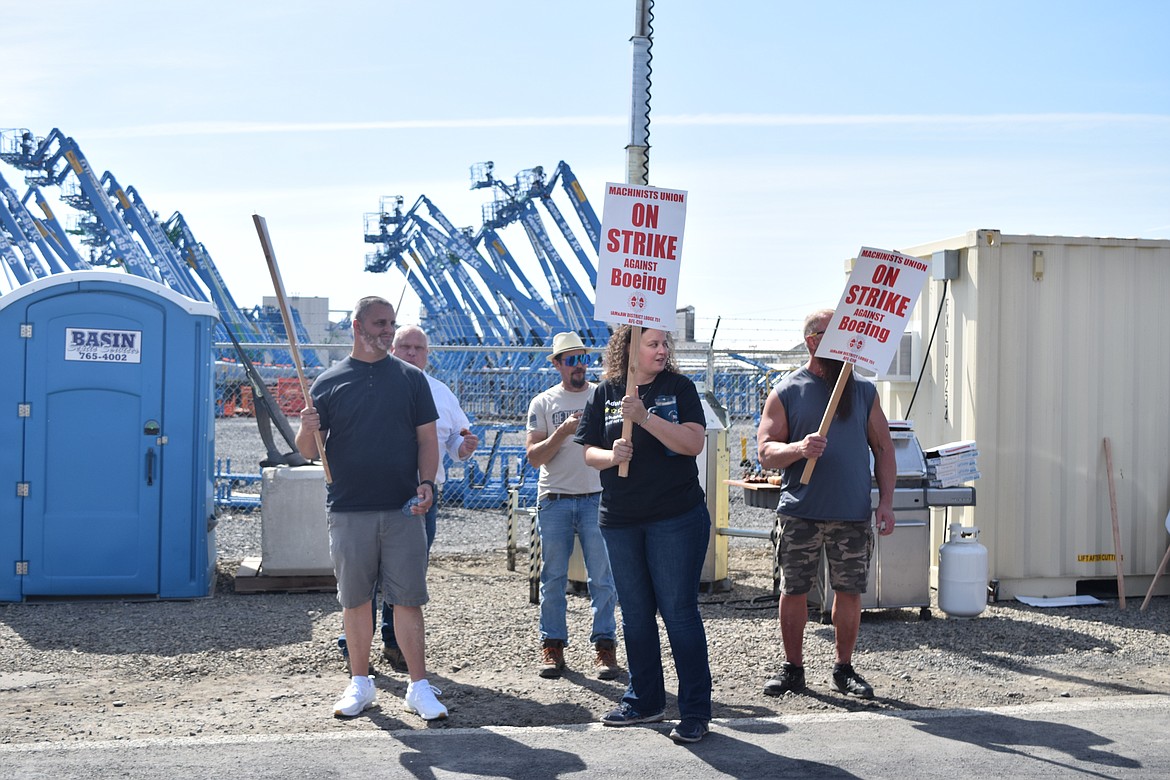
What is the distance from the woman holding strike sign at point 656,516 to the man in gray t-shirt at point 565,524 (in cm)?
109

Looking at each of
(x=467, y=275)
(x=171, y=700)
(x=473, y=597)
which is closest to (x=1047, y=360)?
(x=473, y=597)

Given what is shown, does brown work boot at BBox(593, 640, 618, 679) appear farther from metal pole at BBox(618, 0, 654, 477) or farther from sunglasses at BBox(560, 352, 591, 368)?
metal pole at BBox(618, 0, 654, 477)

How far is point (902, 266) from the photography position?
5.66 metres

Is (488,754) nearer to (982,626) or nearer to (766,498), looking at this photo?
(766,498)

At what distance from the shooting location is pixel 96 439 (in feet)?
26.5

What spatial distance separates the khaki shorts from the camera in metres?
5.26

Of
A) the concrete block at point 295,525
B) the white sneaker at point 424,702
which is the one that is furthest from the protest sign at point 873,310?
the concrete block at point 295,525

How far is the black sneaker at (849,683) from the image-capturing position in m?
5.56

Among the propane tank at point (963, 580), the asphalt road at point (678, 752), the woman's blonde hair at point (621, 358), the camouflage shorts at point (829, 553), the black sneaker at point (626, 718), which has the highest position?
the woman's blonde hair at point (621, 358)

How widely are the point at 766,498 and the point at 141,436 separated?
14.0 feet

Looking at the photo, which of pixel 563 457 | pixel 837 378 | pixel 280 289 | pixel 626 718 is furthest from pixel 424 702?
pixel 837 378

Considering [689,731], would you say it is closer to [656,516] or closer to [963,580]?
[656,516]

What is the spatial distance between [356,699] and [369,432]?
1.19 metres

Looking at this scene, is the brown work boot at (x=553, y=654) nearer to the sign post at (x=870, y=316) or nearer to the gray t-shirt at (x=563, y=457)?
the gray t-shirt at (x=563, y=457)
